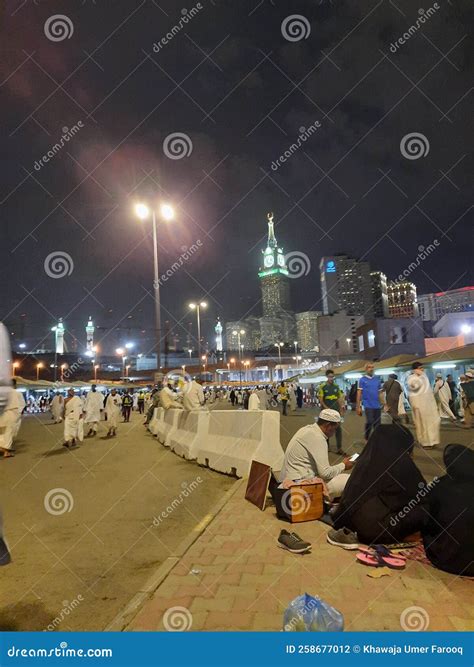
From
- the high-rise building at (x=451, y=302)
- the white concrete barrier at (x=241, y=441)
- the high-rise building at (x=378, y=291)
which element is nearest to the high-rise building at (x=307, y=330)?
the high-rise building at (x=378, y=291)

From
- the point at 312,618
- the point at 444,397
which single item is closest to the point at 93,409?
the point at 444,397

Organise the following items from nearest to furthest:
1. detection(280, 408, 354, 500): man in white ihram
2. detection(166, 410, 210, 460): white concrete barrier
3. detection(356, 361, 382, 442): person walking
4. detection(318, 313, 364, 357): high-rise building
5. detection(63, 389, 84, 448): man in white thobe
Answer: detection(280, 408, 354, 500): man in white ihram → detection(356, 361, 382, 442): person walking → detection(166, 410, 210, 460): white concrete barrier → detection(63, 389, 84, 448): man in white thobe → detection(318, 313, 364, 357): high-rise building

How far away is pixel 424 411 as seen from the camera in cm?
946

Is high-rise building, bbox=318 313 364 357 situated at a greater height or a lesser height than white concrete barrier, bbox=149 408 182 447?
greater

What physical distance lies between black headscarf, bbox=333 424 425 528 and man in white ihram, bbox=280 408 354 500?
0.70m

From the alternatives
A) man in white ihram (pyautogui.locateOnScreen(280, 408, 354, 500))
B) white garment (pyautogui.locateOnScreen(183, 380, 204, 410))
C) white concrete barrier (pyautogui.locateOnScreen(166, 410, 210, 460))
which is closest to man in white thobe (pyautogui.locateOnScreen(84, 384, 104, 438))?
white concrete barrier (pyautogui.locateOnScreen(166, 410, 210, 460))

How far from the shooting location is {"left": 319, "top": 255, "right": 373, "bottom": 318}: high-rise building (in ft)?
574

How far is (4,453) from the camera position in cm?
1127

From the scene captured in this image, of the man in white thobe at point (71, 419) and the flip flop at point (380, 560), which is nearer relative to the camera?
the flip flop at point (380, 560)

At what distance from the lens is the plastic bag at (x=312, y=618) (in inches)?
92.4

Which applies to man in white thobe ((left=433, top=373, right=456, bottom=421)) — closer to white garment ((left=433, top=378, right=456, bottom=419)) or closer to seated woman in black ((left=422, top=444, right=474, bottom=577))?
white garment ((left=433, top=378, right=456, bottom=419))

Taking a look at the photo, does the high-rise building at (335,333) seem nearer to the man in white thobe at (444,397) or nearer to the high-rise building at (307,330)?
the high-rise building at (307,330)

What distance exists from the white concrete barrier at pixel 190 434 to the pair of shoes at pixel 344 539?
5360mm

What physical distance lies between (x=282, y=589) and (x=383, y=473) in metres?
1.40
